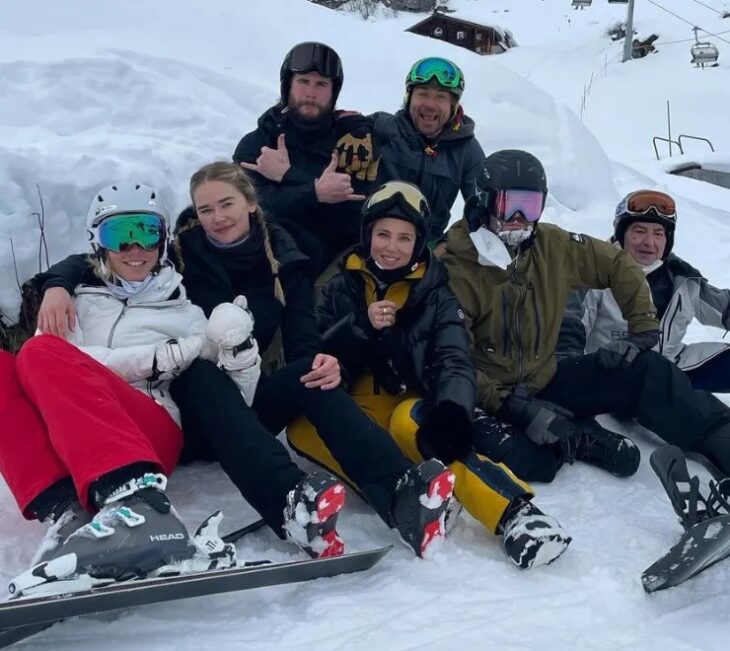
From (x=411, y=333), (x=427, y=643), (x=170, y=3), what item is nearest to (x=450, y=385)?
(x=411, y=333)

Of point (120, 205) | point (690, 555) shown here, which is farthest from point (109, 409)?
point (690, 555)

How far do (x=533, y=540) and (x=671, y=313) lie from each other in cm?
173

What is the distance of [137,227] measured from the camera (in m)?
2.57

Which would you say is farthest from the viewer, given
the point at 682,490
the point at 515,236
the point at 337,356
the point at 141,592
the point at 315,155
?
the point at 315,155

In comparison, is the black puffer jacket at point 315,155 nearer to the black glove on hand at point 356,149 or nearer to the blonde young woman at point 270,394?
the black glove on hand at point 356,149

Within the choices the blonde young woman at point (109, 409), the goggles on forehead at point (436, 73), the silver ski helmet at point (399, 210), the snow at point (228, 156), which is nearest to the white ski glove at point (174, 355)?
the blonde young woman at point (109, 409)

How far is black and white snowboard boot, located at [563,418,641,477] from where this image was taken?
2889 mm

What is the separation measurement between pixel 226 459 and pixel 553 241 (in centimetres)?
162

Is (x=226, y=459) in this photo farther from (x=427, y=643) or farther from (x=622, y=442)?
(x=622, y=442)

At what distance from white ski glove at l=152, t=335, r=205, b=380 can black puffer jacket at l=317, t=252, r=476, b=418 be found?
575 mm

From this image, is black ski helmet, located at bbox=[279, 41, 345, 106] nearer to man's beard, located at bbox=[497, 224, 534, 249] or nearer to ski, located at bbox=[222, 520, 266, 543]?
man's beard, located at bbox=[497, 224, 534, 249]

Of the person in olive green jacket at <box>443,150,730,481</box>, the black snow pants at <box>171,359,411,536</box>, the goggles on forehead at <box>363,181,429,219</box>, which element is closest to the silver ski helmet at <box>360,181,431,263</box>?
the goggles on forehead at <box>363,181,429,219</box>

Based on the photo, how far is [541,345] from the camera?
301 centimetres

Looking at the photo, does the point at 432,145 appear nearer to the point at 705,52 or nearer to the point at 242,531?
the point at 242,531
